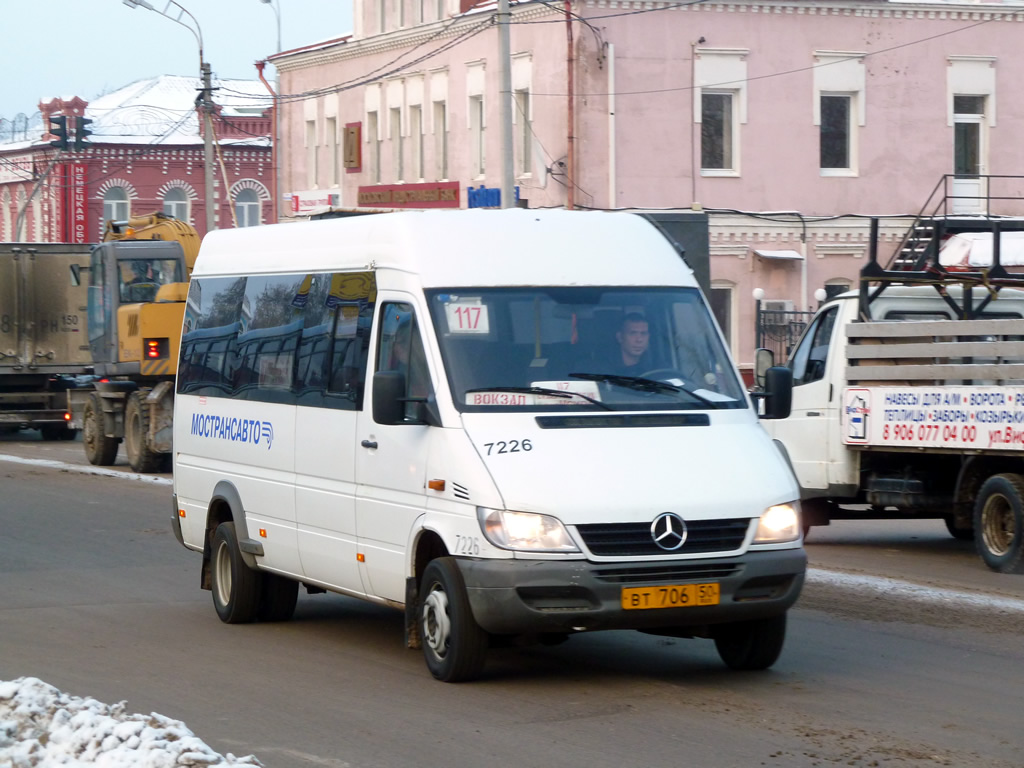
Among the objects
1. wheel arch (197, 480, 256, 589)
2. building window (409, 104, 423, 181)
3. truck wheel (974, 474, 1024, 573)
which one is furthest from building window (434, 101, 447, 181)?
wheel arch (197, 480, 256, 589)

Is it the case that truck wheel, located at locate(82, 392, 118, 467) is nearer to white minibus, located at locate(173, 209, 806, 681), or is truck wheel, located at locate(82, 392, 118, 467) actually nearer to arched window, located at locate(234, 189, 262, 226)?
white minibus, located at locate(173, 209, 806, 681)

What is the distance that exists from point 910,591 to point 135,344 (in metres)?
14.9

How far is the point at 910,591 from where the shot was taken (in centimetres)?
1173

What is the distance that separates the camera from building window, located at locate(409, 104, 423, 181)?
41.5 metres

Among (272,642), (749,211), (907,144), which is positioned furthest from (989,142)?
(272,642)

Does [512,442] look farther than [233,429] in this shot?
No

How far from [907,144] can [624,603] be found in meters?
31.5

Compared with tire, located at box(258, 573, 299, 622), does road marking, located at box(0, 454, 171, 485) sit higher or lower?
lower

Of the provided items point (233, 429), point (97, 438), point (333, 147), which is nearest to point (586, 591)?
point (233, 429)

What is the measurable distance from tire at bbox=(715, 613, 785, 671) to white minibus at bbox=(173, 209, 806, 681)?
0.01m

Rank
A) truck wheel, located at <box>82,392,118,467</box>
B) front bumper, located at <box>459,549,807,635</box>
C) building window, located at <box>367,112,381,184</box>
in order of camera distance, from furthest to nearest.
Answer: building window, located at <box>367,112,381,184</box> → truck wheel, located at <box>82,392,118,467</box> → front bumper, located at <box>459,549,807,635</box>

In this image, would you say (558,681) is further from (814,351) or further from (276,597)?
(814,351)

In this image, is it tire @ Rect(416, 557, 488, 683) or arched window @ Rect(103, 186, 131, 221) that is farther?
arched window @ Rect(103, 186, 131, 221)

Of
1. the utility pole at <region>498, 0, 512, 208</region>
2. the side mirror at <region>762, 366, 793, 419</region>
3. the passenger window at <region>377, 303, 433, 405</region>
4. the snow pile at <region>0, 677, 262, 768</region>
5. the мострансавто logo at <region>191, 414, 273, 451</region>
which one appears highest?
the utility pole at <region>498, 0, 512, 208</region>
